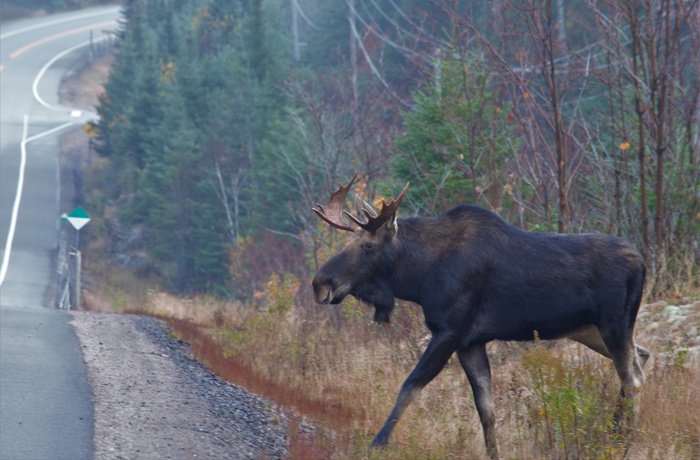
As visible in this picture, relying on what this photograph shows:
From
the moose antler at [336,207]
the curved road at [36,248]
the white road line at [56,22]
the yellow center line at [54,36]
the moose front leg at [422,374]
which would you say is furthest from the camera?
the white road line at [56,22]

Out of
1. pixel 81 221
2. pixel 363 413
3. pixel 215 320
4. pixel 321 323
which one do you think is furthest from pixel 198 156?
pixel 363 413

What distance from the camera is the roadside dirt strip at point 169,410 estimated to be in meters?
7.25

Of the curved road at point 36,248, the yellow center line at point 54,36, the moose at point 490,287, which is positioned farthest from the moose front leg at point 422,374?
the yellow center line at point 54,36

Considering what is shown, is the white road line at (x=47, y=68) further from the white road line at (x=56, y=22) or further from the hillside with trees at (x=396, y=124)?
the hillside with trees at (x=396, y=124)

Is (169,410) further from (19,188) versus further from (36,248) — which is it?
(19,188)

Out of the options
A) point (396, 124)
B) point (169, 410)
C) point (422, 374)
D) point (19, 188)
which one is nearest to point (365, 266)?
point (422, 374)

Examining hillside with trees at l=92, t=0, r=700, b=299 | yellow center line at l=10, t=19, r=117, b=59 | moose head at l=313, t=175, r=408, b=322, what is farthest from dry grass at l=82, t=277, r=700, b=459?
yellow center line at l=10, t=19, r=117, b=59

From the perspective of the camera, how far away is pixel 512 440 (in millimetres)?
7520

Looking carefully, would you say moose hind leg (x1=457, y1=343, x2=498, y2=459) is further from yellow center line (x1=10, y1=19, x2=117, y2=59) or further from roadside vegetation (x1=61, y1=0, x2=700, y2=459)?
yellow center line (x1=10, y1=19, x2=117, y2=59)

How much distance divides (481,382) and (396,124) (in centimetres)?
2855

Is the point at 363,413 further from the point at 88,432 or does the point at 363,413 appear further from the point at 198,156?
the point at 198,156

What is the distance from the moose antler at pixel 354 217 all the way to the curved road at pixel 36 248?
8.03ft

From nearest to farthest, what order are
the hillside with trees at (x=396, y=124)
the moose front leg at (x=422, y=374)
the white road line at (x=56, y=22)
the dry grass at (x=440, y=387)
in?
the dry grass at (x=440, y=387)
the moose front leg at (x=422, y=374)
the hillside with trees at (x=396, y=124)
the white road line at (x=56, y=22)

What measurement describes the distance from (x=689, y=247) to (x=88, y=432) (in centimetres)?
→ 764
